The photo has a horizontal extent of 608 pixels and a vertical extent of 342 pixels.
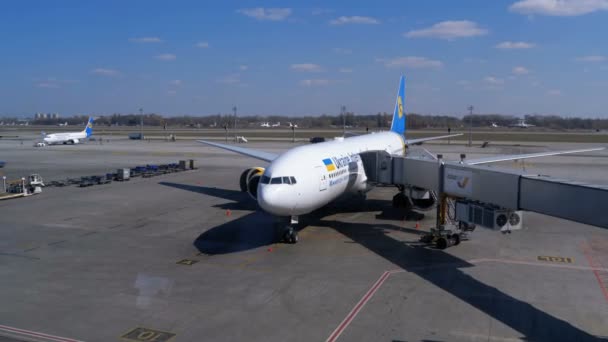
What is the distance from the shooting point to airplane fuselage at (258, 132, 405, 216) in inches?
740

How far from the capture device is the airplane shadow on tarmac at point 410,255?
12.3 m

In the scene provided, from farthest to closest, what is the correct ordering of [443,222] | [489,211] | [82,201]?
[82,201]
[443,222]
[489,211]

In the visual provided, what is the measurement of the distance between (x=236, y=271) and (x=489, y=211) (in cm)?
933

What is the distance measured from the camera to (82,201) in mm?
31328

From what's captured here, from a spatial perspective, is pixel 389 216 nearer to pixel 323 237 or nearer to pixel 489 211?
pixel 323 237

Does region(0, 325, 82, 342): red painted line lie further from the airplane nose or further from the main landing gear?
the main landing gear

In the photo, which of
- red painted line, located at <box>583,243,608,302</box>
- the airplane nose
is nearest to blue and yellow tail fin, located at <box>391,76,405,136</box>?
red painted line, located at <box>583,243,608,302</box>

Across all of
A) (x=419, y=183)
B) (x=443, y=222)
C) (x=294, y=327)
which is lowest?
(x=294, y=327)

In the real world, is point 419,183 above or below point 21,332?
above

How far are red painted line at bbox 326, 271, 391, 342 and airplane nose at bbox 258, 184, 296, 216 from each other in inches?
189

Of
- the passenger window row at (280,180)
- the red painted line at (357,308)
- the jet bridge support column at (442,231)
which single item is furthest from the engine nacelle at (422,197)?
the red painted line at (357,308)

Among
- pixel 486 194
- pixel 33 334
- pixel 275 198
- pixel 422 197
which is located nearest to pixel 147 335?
pixel 33 334

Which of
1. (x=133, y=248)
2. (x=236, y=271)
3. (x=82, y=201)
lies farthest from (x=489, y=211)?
(x=82, y=201)

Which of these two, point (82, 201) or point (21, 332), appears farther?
point (82, 201)
